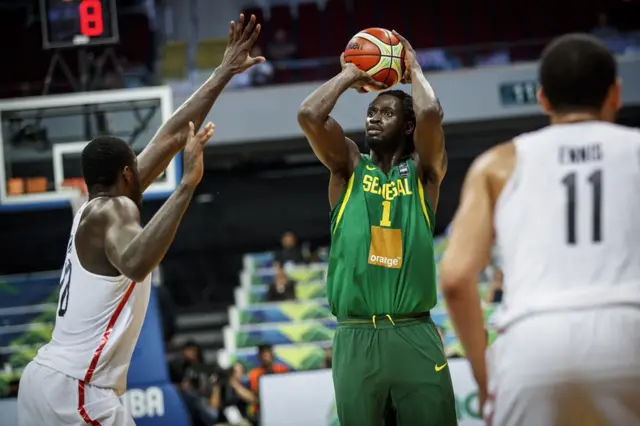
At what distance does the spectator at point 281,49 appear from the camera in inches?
702

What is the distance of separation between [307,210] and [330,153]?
14.7 meters

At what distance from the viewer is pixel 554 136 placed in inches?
123

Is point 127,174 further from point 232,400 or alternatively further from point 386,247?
point 232,400

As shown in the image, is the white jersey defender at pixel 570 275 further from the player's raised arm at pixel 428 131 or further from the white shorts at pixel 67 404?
the white shorts at pixel 67 404

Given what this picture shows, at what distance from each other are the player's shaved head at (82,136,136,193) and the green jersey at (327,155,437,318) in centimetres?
119

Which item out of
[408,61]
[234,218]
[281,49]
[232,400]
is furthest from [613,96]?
[234,218]

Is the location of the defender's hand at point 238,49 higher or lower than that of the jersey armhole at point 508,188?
higher

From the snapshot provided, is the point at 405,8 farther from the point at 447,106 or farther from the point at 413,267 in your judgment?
the point at 413,267

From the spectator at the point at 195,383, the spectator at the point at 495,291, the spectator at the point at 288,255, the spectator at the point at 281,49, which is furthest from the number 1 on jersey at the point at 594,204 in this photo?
the spectator at the point at 281,49

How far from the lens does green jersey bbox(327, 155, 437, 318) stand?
5.09m

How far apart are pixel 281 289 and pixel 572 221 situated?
1313 cm

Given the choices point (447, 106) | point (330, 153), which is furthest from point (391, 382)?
point (447, 106)

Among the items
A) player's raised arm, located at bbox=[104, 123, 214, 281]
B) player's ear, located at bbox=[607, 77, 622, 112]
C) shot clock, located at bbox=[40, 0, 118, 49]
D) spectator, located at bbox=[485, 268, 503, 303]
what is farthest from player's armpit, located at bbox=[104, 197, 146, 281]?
spectator, located at bbox=[485, 268, 503, 303]

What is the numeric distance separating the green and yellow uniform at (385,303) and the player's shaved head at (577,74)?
2.05 meters
